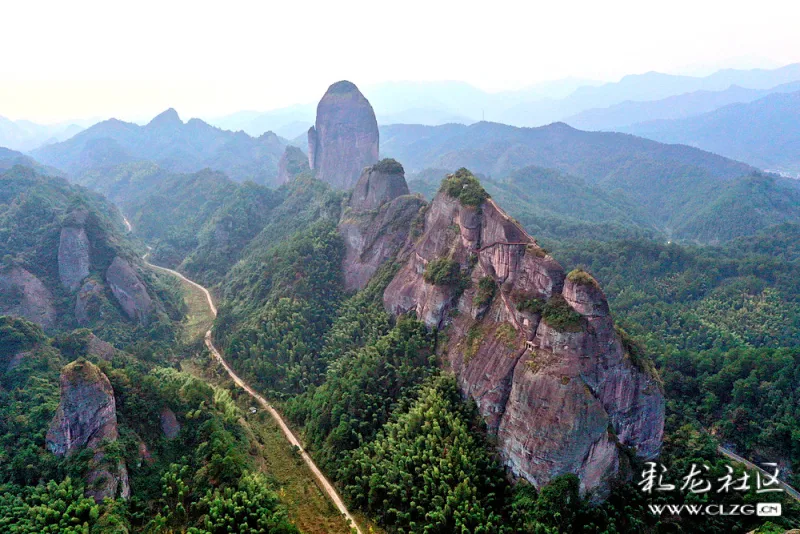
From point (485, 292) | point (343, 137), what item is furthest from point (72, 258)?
point (343, 137)

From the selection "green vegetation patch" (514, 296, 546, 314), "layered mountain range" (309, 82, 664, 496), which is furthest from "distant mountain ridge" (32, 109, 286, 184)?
"green vegetation patch" (514, 296, 546, 314)

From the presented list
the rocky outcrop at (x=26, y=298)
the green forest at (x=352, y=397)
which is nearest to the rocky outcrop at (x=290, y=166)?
the green forest at (x=352, y=397)

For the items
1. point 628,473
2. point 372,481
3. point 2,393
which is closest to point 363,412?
point 372,481

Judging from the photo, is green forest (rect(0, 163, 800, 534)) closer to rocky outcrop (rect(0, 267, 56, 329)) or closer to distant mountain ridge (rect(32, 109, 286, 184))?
rocky outcrop (rect(0, 267, 56, 329))

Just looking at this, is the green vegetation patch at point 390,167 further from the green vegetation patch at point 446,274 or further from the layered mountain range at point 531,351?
the green vegetation patch at point 446,274

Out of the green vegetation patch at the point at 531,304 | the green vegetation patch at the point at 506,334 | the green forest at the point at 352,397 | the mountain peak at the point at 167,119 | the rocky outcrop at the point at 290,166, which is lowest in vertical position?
the green forest at the point at 352,397
